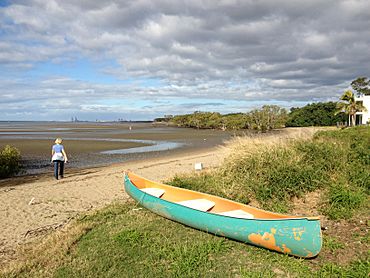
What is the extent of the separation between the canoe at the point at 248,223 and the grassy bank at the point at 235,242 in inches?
9.2

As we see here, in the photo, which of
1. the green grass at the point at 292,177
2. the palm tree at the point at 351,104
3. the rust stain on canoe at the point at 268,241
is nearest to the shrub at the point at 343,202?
the green grass at the point at 292,177

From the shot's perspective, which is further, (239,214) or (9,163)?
(9,163)

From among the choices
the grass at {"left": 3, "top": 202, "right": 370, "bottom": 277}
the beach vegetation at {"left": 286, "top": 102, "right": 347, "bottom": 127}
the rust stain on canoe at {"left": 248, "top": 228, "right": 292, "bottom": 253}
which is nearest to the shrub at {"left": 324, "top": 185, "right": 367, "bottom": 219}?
the grass at {"left": 3, "top": 202, "right": 370, "bottom": 277}

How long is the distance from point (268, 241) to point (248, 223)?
17.0 inches

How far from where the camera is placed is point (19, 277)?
4.71 metres

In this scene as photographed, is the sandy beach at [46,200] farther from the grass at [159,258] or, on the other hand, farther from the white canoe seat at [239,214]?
the white canoe seat at [239,214]

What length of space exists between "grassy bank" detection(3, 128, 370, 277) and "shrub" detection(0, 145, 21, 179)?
9758mm

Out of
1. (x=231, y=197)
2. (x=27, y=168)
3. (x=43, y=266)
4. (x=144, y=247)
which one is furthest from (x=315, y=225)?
(x=27, y=168)

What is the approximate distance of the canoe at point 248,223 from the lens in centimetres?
478

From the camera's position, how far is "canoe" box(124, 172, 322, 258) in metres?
4.78

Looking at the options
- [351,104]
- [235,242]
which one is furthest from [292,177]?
[351,104]

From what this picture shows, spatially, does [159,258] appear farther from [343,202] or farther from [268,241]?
[343,202]

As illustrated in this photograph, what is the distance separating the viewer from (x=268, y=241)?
5090 mm

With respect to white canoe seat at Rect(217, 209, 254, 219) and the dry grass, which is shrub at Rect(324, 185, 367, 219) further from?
the dry grass
